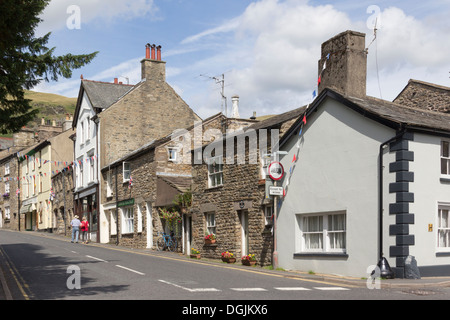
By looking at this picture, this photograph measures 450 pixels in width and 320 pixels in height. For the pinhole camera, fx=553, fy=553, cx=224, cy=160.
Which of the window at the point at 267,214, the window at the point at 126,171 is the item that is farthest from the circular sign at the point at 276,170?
the window at the point at 126,171

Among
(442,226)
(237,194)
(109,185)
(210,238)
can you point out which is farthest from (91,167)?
(442,226)

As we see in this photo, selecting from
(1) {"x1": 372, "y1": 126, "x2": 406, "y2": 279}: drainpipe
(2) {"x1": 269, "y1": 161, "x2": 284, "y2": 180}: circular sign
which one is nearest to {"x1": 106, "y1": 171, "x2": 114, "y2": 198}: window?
(2) {"x1": 269, "y1": 161, "x2": 284, "y2": 180}: circular sign

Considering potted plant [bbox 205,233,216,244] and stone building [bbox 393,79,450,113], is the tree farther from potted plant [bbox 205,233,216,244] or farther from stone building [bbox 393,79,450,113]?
stone building [bbox 393,79,450,113]

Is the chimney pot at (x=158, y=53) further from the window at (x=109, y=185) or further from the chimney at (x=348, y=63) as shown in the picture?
the chimney at (x=348, y=63)

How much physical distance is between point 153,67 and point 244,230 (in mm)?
19793

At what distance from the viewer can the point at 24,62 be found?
14.5 meters

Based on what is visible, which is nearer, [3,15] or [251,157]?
[3,15]

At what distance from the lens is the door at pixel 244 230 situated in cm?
2316

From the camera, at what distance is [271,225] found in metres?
21.4

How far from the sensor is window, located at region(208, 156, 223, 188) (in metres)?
24.8

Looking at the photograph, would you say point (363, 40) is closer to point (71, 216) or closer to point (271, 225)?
point (271, 225)

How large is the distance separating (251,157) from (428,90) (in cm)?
1035

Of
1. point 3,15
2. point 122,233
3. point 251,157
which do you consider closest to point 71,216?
point 122,233
